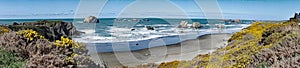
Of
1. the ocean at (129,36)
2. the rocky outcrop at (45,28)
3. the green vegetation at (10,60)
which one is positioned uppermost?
the green vegetation at (10,60)

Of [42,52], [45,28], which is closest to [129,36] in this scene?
[45,28]

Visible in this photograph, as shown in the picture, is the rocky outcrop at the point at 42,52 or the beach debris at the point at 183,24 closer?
the rocky outcrop at the point at 42,52

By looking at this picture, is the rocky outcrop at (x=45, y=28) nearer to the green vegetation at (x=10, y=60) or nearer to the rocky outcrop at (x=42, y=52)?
the rocky outcrop at (x=42, y=52)

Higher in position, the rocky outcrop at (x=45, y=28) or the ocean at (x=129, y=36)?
the rocky outcrop at (x=45, y=28)

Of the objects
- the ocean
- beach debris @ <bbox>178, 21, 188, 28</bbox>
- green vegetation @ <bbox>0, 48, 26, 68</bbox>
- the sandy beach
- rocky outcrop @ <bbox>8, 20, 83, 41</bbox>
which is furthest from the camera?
beach debris @ <bbox>178, 21, 188, 28</bbox>

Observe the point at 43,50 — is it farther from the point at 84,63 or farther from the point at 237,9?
the point at 237,9

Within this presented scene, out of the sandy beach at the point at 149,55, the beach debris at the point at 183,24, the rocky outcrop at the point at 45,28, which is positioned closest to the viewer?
the rocky outcrop at the point at 45,28

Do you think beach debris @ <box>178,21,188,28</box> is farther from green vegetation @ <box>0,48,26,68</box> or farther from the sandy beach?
green vegetation @ <box>0,48,26,68</box>

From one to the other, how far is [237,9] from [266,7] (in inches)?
526

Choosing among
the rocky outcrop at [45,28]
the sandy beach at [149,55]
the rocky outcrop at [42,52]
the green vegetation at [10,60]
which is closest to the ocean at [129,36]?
the sandy beach at [149,55]

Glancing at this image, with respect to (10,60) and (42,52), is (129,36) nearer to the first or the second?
(42,52)

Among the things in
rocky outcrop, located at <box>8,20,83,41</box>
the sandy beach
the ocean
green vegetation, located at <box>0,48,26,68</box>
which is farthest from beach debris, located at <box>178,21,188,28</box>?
green vegetation, located at <box>0,48,26,68</box>

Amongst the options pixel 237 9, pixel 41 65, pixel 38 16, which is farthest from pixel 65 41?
pixel 237 9

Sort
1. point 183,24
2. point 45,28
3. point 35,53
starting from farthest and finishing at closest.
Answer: point 183,24 → point 45,28 → point 35,53
